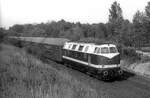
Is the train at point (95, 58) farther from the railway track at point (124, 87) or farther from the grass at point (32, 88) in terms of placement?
the grass at point (32, 88)

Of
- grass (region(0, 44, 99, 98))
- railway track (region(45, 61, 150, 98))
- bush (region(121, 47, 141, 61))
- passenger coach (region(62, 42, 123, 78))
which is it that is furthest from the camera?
bush (region(121, 47, 141, 61))

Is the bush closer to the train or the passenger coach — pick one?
the train

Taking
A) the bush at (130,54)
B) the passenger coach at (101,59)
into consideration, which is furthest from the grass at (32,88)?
the bush at (130,54)

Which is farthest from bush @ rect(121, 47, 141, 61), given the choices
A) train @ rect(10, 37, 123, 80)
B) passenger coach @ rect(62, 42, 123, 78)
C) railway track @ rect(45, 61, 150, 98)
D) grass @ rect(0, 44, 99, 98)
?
grass @ rect(0, 44, 99, 98)

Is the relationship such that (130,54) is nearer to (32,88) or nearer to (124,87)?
(124,87)

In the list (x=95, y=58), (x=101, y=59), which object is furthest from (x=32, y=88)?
(x=95, y=58)

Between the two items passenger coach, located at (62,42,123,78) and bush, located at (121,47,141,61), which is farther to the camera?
bush, located at (121,47,141,61)

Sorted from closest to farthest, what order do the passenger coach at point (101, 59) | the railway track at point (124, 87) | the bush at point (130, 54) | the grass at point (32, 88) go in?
the grass at point (32, 88) → the railway track at point (124, 87) → the passenger coach at point (101, 59) → the bush at point (130, 54)

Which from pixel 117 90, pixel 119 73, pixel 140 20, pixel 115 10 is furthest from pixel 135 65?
pixel 115 10

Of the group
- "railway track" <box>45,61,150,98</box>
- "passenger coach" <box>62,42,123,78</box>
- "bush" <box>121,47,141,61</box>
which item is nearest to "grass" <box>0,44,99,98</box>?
"railway track" <box>45,61,150,98</box>

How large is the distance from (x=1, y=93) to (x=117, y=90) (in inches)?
356

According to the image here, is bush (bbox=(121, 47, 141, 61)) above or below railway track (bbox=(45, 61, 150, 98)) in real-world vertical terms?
above

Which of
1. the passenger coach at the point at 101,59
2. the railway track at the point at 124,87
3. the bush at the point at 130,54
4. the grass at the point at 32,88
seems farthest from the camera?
the bush at the point at 130,54

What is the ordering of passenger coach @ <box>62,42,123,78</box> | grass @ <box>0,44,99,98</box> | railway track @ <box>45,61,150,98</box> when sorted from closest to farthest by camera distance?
grass @ <box>0,44,99,98</box>
railway track @ <box>45,61,150,98</box>
passenger coach @ <box>62,42,123,78</box>
